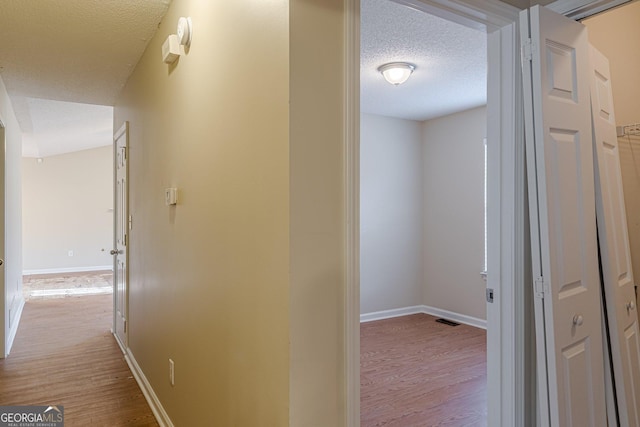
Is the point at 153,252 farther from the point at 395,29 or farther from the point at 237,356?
the point at 395,29

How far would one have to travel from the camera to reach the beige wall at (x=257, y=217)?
1.20m

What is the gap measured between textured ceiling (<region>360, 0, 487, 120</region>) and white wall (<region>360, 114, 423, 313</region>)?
418mm

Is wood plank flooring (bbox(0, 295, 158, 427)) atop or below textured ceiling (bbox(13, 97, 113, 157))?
below

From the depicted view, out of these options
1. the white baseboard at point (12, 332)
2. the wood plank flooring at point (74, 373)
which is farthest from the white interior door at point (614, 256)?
the white baseboard at point (12, 332)

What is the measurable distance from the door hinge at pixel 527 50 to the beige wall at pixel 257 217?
0.86 metres

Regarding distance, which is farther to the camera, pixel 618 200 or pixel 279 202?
pixel 618 200

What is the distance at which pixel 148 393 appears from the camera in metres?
2.88

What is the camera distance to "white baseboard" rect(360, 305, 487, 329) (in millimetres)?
4762

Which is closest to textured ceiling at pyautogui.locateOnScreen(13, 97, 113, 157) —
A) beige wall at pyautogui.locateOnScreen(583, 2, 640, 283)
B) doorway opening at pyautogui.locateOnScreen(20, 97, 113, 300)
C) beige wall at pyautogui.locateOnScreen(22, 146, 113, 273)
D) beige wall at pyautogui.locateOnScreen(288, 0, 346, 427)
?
doorway opening at pyautogui.locateOnScreen(20, 97, 113, 300)

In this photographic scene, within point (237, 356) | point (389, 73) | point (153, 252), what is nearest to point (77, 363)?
point (153, 252)

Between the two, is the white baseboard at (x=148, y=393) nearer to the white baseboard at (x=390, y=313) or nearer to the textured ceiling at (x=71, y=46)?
the textured ceiling at (x=71, y=46)

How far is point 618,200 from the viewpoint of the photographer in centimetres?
199

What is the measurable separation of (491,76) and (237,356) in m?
1.55

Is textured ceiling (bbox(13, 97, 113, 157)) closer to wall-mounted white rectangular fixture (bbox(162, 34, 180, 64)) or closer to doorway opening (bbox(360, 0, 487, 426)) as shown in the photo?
wall-mounted white rectangular fixture (bbox(162, 34, 180, 64))
